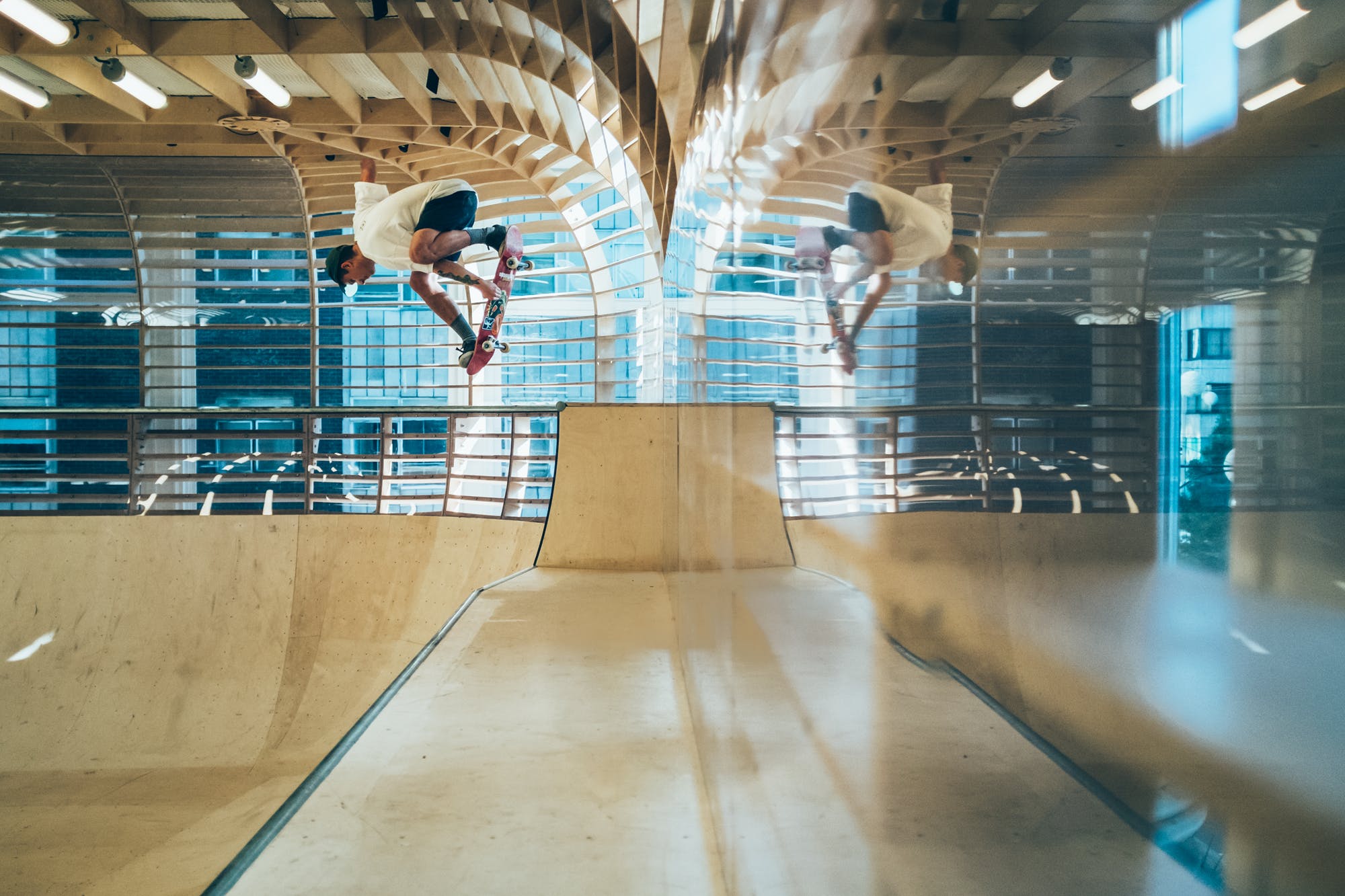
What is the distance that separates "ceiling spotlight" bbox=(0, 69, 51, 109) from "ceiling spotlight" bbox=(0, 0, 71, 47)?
65.0 inches

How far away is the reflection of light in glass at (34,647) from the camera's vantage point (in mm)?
5883

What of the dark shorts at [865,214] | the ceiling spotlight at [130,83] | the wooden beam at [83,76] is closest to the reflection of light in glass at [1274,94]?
the dark shorts at [865,214]

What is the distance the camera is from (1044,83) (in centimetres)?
23

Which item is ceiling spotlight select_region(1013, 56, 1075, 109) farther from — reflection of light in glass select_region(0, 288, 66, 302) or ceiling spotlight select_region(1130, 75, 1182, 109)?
reflection of light in glass select_region(0, 288, 66, 302)

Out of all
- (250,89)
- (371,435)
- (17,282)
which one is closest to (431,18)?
(250,89)

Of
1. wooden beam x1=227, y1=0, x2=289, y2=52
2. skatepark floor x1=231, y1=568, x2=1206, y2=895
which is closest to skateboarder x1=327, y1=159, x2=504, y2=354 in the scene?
wooden beam x1=227, y1=0, x2=289, y2=52

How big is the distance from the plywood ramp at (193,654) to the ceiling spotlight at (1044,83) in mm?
4452

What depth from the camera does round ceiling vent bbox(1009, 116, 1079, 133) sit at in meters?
0.22

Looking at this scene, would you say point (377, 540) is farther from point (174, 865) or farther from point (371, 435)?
point (174, 865)

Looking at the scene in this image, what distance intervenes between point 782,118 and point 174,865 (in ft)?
13.5

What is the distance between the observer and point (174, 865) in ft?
11.2

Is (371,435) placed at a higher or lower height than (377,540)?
higher

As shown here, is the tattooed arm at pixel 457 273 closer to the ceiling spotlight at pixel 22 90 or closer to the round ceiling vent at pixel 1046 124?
the ceiling spotlight at pixel 22 90

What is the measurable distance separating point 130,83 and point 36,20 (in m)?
1.72
